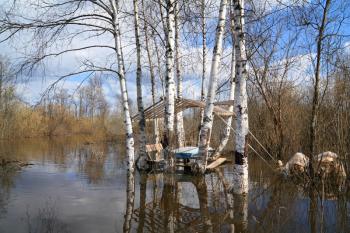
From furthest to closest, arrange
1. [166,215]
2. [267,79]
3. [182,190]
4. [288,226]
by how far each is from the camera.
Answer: [267,79]
[182,190]
[166,215]
[288,226]

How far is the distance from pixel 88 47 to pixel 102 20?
42.7 inches

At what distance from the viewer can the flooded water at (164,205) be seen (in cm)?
643

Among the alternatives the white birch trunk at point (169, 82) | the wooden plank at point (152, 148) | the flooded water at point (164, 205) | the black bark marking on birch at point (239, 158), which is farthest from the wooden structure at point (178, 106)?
the black bark marking on birch at point (239, 158)

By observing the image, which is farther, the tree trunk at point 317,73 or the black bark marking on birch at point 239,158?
the tree trunk at point 317,73

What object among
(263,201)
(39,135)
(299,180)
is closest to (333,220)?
(263,201)

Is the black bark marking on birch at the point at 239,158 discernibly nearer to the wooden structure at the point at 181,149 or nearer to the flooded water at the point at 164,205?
the flooded water at the point at 164,205

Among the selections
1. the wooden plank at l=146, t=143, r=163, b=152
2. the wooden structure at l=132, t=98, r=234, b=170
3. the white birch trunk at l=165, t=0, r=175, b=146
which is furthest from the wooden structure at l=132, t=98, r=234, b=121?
the white birch trunk at l=165, t=0, r=175, b=146

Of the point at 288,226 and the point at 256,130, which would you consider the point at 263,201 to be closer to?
the point at 288,226

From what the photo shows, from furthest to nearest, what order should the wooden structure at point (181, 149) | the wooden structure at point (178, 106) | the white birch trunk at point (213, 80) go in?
the wooden structure at point (178, 106) < the wooden structure at point (181, 149) < the white birch trunk at point (213, 80)

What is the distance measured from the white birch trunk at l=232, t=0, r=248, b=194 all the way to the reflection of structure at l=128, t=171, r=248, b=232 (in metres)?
0.50

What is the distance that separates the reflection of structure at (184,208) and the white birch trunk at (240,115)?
0.50m

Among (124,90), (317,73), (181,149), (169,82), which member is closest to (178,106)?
(181,149)

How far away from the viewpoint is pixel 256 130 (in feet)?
59.9

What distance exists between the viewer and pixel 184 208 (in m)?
7.85
